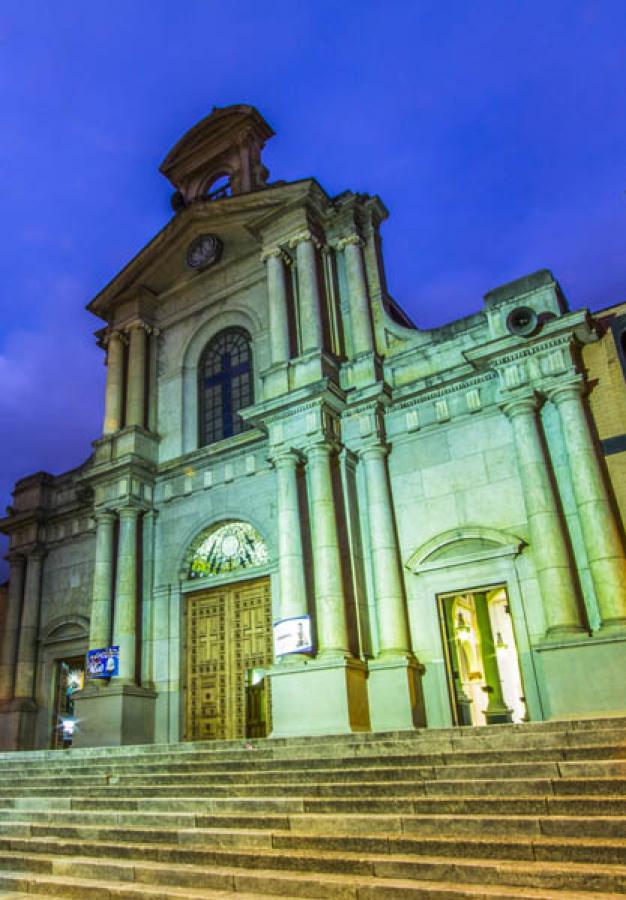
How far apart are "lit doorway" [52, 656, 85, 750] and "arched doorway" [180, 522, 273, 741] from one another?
14.9 ft

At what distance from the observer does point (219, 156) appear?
24281 mm

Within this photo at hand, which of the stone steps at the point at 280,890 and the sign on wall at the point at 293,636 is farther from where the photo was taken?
the sign on wall at the point at 293,636

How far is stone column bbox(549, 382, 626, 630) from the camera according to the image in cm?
1177

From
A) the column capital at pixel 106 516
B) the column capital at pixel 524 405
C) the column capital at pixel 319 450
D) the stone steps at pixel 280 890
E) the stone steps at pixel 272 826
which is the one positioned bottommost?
the stone steps at pixel 280 890

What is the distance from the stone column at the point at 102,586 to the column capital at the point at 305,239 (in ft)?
29.2

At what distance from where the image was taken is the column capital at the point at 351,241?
18156 mm

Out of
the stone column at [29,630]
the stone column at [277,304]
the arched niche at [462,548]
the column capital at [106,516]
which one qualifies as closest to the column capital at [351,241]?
the stone column at [277,304]

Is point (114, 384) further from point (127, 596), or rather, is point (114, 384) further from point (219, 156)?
point (219, 156)

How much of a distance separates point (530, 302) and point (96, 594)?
1302 cm

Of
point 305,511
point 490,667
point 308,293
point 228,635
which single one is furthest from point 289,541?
point 490,667

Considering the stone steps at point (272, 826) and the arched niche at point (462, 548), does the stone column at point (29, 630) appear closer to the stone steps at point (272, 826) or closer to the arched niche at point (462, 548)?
the stone steps at point (272, 826)

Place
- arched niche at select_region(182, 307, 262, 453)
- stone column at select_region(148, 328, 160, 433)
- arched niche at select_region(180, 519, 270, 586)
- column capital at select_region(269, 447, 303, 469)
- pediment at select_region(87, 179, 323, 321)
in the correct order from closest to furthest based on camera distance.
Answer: column capital at select_region(269, 447, 303, 469), arched niche at select_region(180, 519, 270, 586), pediment at select_region(87, 179, 323, 321), arched niche at select_region(182, 307, 262, 453), stone column at select_region(148, 328, 160, 433)

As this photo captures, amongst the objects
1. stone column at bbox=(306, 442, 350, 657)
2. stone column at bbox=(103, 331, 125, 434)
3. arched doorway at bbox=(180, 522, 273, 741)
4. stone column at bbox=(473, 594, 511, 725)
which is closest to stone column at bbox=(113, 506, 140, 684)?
arched doorway at bbox=(180, 522, 273, 741)

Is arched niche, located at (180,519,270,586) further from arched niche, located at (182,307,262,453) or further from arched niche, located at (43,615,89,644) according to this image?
arched niche, located at (43,615,89,644)
